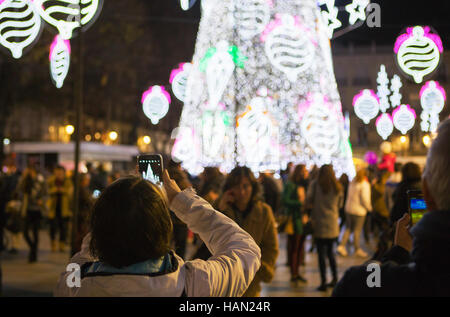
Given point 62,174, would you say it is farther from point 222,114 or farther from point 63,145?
point 63,145

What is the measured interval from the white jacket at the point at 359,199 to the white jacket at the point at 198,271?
10.7 meters

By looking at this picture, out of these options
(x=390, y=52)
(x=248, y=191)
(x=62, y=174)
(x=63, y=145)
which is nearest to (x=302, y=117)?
(x=62, y=174)

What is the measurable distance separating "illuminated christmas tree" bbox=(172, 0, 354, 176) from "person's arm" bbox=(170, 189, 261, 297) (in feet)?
47.1

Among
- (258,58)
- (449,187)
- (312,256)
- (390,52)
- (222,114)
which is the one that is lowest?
(312,256)

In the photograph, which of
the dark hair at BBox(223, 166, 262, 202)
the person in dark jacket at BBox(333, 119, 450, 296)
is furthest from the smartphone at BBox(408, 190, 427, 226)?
the dark hair at BBox(223, 166, 262, 202)

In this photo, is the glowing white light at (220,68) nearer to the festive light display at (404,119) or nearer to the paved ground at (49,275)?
the festive light display at (404,119)

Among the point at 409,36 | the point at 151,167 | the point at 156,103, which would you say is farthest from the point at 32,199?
the point at 151,167

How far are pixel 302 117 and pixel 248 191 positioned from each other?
47.8 ft

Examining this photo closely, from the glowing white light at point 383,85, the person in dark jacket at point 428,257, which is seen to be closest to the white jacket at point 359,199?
the glowing white light at point 383,85

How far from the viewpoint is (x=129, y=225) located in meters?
1.90

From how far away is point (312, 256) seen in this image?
13148 mm

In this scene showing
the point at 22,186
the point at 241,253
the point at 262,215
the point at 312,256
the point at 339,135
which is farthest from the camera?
the point at 339,135

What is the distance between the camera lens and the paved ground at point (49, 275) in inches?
340

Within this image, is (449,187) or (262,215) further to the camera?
(262,215)
